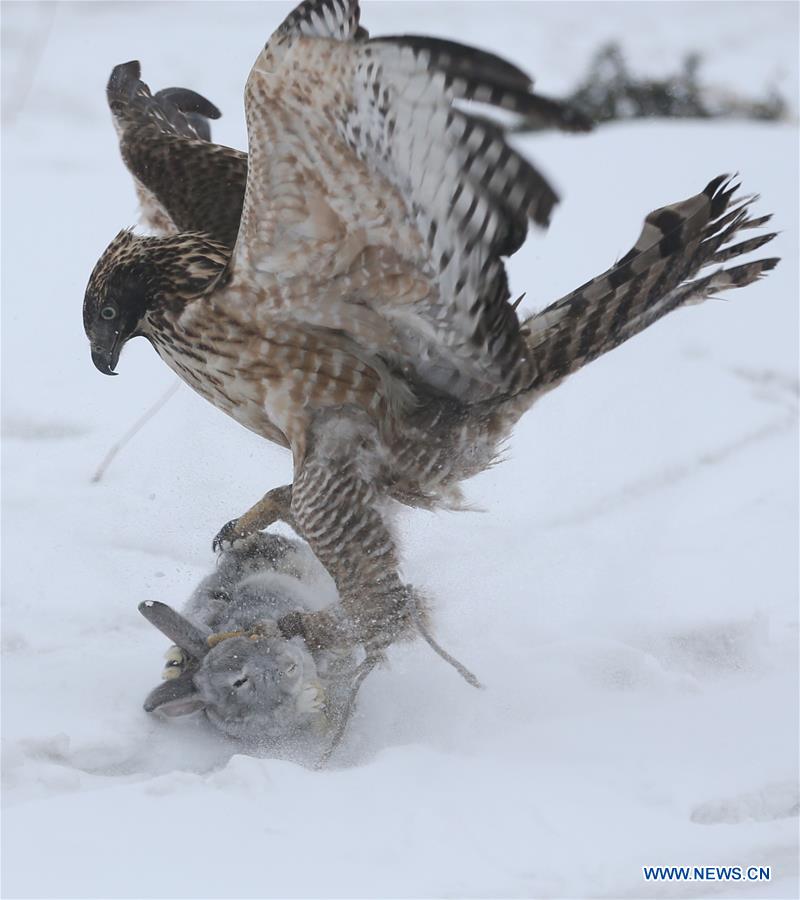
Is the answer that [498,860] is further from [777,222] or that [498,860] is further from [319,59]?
[777,222]

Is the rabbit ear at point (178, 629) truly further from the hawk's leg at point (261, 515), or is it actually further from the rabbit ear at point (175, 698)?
the hawk's leg at point (261, 515)

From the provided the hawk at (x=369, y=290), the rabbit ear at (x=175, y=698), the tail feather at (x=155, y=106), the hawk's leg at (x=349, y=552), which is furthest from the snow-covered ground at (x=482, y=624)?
the tail feather at (x=155, y=106)

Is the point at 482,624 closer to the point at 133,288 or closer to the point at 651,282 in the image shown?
the point at 651,282

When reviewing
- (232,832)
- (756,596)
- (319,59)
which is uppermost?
(319,59)

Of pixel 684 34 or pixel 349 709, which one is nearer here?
pixel 349 709

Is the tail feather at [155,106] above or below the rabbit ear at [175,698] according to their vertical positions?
above

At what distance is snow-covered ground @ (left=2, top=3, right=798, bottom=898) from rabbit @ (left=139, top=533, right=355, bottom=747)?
0.10 metres

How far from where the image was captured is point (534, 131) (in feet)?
31.4

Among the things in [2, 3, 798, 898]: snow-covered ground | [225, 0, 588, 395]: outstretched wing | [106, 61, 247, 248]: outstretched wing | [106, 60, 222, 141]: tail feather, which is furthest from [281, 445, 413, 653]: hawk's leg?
[106, 60, 222, 141]: tail feather

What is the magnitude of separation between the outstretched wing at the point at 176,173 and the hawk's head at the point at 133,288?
0.39 meters

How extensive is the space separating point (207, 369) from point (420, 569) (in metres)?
1.12

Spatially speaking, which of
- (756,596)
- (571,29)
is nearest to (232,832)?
(756,596)

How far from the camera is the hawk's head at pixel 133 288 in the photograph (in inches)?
150

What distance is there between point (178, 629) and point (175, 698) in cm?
22
